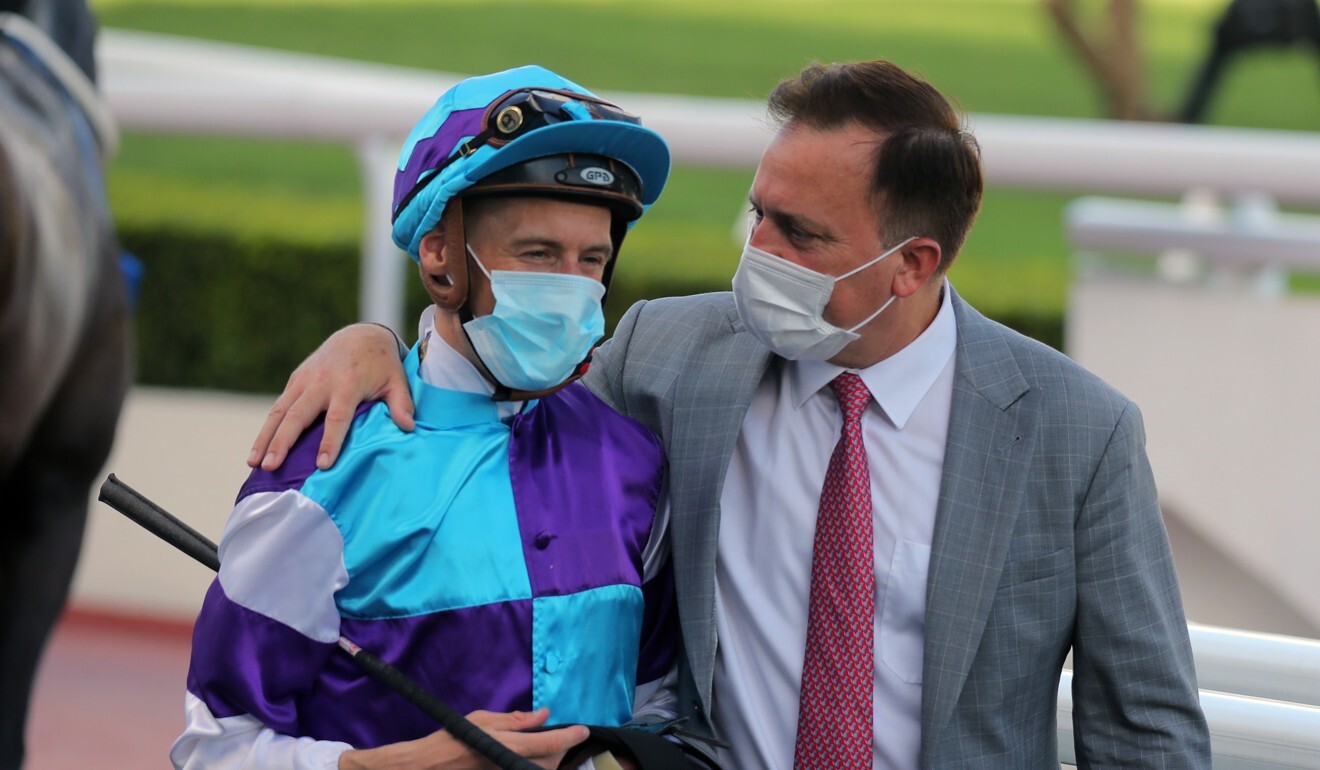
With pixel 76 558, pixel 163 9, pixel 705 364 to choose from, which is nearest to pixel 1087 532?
pixel 705 364

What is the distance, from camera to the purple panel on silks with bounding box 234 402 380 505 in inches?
78.1

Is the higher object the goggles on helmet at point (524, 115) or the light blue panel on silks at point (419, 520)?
the goggles on helmet at point (524, 115)

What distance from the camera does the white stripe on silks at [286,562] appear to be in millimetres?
1939

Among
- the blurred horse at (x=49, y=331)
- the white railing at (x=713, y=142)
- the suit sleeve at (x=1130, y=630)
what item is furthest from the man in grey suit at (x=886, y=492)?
the white railing at (x=713, y=142)

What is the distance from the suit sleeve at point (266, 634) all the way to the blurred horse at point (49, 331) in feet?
5.39

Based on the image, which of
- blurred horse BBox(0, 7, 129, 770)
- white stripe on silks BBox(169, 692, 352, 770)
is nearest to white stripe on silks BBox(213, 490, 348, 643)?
white stripe on silks BBox(169, 692, 352, 770)

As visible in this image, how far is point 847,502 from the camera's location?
2305 millimetres

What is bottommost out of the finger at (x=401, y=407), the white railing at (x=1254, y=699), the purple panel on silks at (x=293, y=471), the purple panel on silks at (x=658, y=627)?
the white railing at (x=1254, y=699)

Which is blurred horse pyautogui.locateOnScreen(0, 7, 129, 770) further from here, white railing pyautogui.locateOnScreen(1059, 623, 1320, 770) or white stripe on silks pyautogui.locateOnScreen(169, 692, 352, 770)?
white railing pyautogui.locateOnScreen(1059, 623, 1320, 770)

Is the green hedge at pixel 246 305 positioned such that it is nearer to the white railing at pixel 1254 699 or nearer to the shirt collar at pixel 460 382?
the white railing at pixel 1254 699

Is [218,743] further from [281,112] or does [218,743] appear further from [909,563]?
[281,112]

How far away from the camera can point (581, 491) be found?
213 centimetres

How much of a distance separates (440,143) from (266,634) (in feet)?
2.04

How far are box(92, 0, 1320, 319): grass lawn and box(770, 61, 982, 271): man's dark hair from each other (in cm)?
1251
